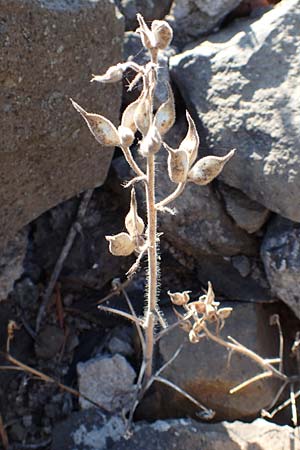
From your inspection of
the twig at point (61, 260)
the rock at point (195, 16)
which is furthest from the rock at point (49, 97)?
the rock at point (195, 16)

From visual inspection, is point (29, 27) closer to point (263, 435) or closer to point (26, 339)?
point (26, 339)

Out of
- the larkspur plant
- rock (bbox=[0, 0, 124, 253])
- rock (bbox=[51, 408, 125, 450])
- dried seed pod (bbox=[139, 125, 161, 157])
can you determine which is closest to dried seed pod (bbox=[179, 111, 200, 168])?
the larkspur plant

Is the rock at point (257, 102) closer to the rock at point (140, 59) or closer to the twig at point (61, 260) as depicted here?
the rock at point (140, 59)

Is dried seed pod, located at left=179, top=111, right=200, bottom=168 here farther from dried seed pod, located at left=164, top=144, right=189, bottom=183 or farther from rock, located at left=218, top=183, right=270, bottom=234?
rock, located at left=218, top=183, right=270, bottom=234

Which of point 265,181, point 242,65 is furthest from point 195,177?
point 242,65

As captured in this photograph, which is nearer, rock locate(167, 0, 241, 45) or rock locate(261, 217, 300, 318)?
rock locate(261, 217, 300, 318)
